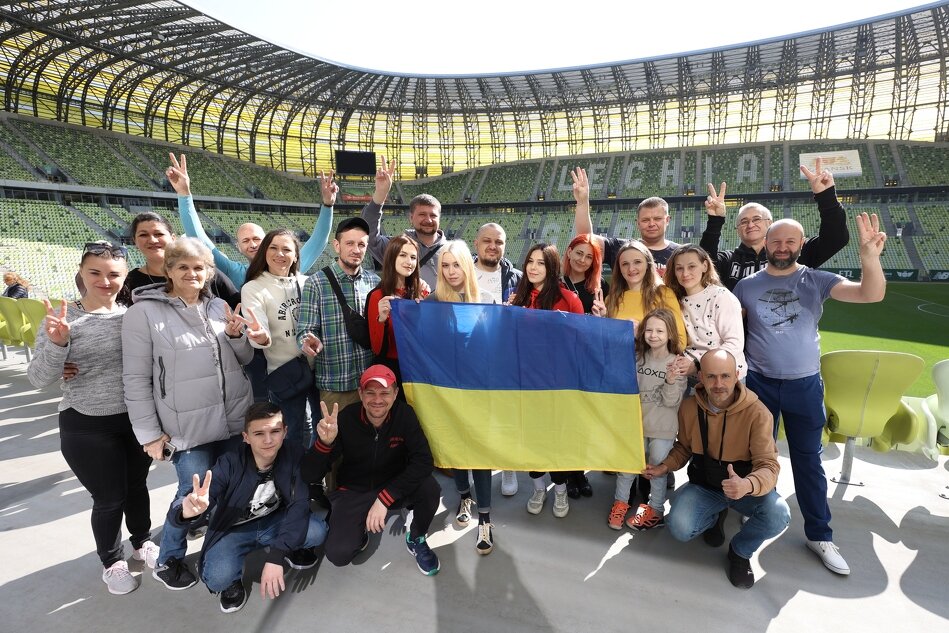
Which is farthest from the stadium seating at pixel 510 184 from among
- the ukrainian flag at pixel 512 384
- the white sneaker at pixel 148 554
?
the white sneaker at pixel 148 554

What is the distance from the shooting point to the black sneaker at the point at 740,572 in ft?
9.87

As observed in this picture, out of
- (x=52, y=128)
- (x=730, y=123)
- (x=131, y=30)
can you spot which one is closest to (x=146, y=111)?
(x=52, y=128)

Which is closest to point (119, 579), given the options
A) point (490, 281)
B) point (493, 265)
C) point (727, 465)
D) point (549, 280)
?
point (490, 281)

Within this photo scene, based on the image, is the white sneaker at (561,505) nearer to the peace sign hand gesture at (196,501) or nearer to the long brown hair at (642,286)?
the long brown hair at (642,286)

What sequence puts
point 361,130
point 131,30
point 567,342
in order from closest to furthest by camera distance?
point 567,342 < point 131,30 < point 361,130

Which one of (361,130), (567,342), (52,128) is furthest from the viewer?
(361,130)

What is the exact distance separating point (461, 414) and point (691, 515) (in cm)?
195

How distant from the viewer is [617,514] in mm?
3674

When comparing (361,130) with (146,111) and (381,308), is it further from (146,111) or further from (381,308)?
(381,308)

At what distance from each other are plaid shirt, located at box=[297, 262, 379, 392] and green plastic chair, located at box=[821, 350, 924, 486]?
4434 millimetres

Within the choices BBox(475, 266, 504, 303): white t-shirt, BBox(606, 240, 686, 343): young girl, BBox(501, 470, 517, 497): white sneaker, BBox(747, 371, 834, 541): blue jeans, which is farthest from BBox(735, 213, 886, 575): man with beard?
BBox(501, 470, 517, 497): white sneaker

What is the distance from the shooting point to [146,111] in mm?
36250

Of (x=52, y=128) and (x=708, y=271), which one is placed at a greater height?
(x=52, y=128)

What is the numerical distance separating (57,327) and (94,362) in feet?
1.07
